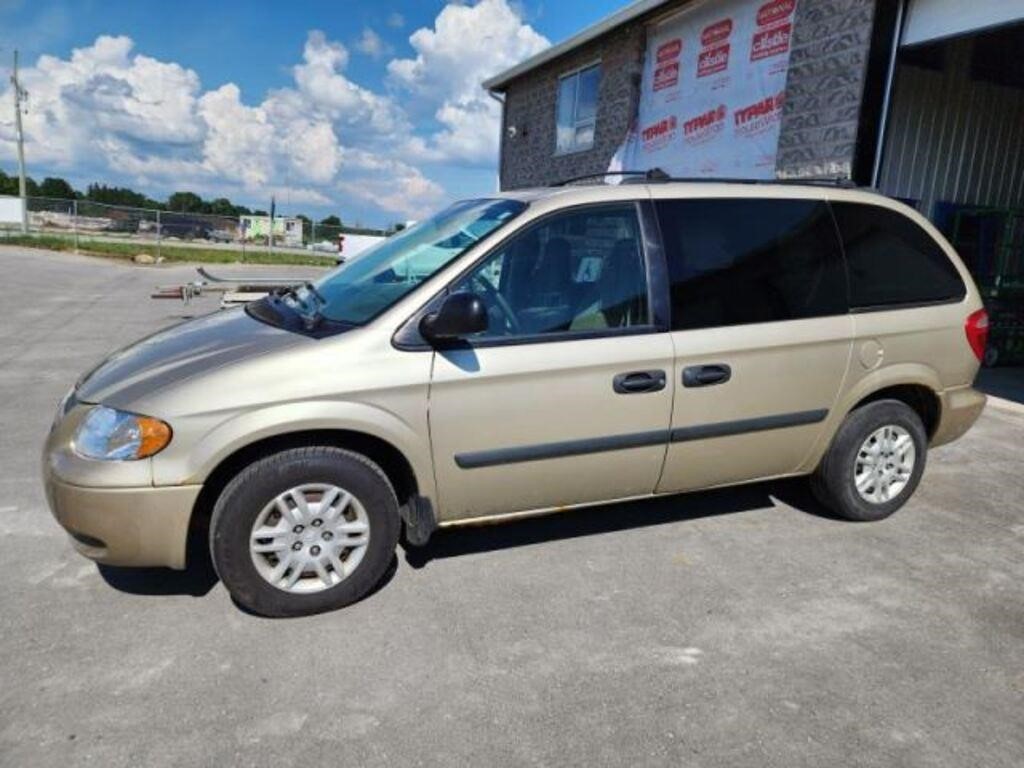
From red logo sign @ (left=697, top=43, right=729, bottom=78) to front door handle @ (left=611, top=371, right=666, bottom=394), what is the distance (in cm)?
825

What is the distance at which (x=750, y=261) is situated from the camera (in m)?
3.67

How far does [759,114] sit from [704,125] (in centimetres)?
129

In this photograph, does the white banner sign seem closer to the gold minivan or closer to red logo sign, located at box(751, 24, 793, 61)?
red logo sign, located at box(751, 24, 793, 61)

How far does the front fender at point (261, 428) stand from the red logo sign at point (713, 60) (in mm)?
9048

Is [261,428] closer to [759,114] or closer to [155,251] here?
[759,114]

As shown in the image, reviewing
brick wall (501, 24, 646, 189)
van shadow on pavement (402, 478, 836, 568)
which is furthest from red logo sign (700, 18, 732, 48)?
van shadow on pavement (402, 478, 836, 568)

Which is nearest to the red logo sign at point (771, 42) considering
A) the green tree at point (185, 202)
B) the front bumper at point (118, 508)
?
the front bumper at point (118, 508)

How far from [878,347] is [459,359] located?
230 cm

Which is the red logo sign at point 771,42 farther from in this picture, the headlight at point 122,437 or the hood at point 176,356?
the headlight at point 122,437

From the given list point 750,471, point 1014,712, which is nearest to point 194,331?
point 750,471

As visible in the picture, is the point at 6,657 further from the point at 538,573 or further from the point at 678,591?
the point at 678,591

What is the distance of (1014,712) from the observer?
2588mm

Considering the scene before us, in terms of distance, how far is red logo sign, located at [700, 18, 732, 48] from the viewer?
33.0ft

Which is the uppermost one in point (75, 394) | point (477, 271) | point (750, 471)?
point (477, 271)
